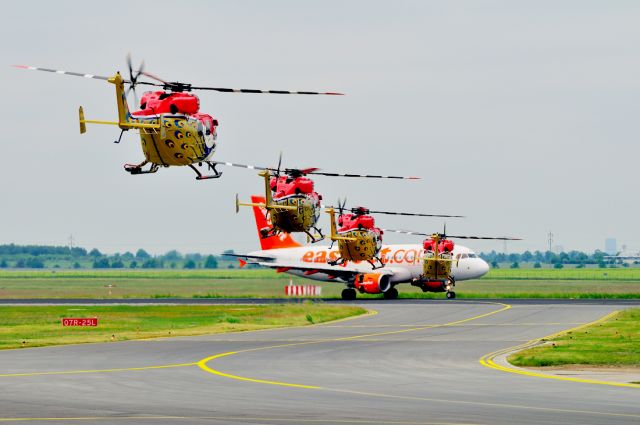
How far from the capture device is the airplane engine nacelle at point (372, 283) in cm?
9931

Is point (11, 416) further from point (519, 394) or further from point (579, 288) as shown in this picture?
point (579, 288)

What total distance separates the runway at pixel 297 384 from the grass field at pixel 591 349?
6.18 feet

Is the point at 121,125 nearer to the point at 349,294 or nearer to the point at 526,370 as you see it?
the point at 526,370

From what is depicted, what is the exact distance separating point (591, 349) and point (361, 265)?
62.6 m

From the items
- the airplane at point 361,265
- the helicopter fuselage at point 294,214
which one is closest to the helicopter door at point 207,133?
the helicopter fuselage at point 294,214

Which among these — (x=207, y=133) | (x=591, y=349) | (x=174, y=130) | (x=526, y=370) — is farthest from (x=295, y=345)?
(x=526, y=370)

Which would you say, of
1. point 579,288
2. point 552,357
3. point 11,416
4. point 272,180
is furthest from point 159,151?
point 579,288

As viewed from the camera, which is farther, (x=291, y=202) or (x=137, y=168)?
(x=291, y=202)

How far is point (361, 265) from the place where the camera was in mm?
103750

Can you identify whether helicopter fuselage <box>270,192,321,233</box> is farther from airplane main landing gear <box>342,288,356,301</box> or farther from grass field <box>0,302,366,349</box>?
airplane main landing gear <box>342,288,356,301</box>

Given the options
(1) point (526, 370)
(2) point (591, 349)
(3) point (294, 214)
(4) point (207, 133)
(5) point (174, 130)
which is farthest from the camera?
(3) point (294, 214)

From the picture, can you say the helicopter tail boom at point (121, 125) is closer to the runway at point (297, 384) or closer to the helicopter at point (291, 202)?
the runway at point (297, 384)

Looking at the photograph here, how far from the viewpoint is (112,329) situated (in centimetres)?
5797

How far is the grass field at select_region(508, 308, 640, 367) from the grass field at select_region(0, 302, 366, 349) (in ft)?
59.3
